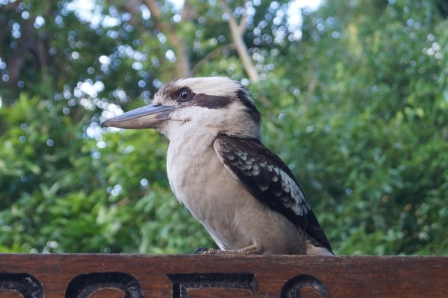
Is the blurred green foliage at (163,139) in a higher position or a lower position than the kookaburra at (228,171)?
higher

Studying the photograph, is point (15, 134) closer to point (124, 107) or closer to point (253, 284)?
point (124, 107)

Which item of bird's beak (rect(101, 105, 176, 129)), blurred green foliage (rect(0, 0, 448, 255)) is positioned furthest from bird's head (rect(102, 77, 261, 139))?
blurred green foliage (rect(0, 0, 448, 255))

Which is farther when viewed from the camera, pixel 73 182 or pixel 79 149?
pixel 79 149

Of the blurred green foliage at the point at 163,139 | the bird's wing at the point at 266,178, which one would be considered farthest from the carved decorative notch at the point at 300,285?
the blurred green foliage at the point at 163,139

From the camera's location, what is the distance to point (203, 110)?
218 cm

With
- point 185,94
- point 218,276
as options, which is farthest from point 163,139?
point 218,276

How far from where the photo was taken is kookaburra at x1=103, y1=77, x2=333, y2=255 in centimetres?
201

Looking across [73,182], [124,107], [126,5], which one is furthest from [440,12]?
[126,5]

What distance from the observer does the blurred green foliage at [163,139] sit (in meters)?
4.52

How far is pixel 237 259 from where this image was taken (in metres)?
1.59

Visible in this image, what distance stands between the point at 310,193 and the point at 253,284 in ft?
10.5

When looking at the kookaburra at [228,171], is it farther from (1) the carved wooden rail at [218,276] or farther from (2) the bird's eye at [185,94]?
(1) the carved wooden rail at [218,276]

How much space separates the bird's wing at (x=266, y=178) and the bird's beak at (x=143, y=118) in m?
0.19

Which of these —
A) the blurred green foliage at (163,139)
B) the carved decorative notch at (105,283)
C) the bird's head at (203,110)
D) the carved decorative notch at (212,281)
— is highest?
the blurred green foliage at (163,139)
